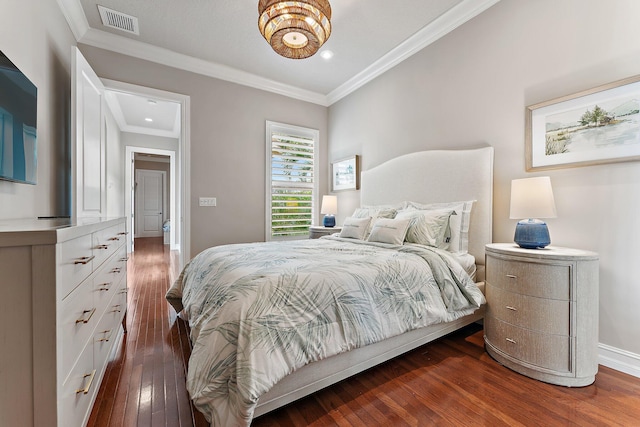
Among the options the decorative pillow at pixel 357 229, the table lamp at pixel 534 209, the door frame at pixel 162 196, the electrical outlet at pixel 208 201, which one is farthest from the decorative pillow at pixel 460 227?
the door frame at pixel 162 196

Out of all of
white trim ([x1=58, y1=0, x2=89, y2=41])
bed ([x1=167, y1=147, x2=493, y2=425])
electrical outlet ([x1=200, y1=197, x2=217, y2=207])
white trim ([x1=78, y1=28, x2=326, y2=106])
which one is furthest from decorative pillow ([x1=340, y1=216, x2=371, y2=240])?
white trim ([x1=58, y1=0, x2=89, y2=41])

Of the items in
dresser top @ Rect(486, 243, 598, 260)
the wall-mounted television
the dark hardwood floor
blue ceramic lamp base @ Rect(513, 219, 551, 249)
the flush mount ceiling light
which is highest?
the flush mount ceiling light

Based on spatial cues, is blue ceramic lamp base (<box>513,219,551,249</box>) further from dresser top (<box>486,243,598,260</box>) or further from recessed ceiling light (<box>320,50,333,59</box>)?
recessed ceiling light (<box>320,50,333,59</box>)

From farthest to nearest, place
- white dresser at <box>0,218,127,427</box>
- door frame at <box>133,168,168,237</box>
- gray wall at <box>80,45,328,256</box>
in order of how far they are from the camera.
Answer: door frame at <box>133,168,168,237</box>
gray wall at <box>80,45,328,256</box>
white dresser at <box>0,218,127,427</box>

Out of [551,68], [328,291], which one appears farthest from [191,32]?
[551,68]

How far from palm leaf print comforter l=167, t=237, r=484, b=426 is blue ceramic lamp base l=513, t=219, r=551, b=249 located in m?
0.46

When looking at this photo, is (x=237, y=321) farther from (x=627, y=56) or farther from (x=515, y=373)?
(x=627, y=56)

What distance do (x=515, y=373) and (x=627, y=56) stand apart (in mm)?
2151

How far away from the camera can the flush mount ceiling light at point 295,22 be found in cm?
193

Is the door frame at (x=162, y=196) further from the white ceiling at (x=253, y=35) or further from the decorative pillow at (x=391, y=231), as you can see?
the decorative pillow at (x=391, y=231)

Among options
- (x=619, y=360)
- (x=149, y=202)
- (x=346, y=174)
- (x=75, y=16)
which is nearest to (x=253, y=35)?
(x=75, y=16)

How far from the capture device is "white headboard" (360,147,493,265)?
95.7 inches

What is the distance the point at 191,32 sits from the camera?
118 inches

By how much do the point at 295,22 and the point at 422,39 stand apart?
5.75 feet
